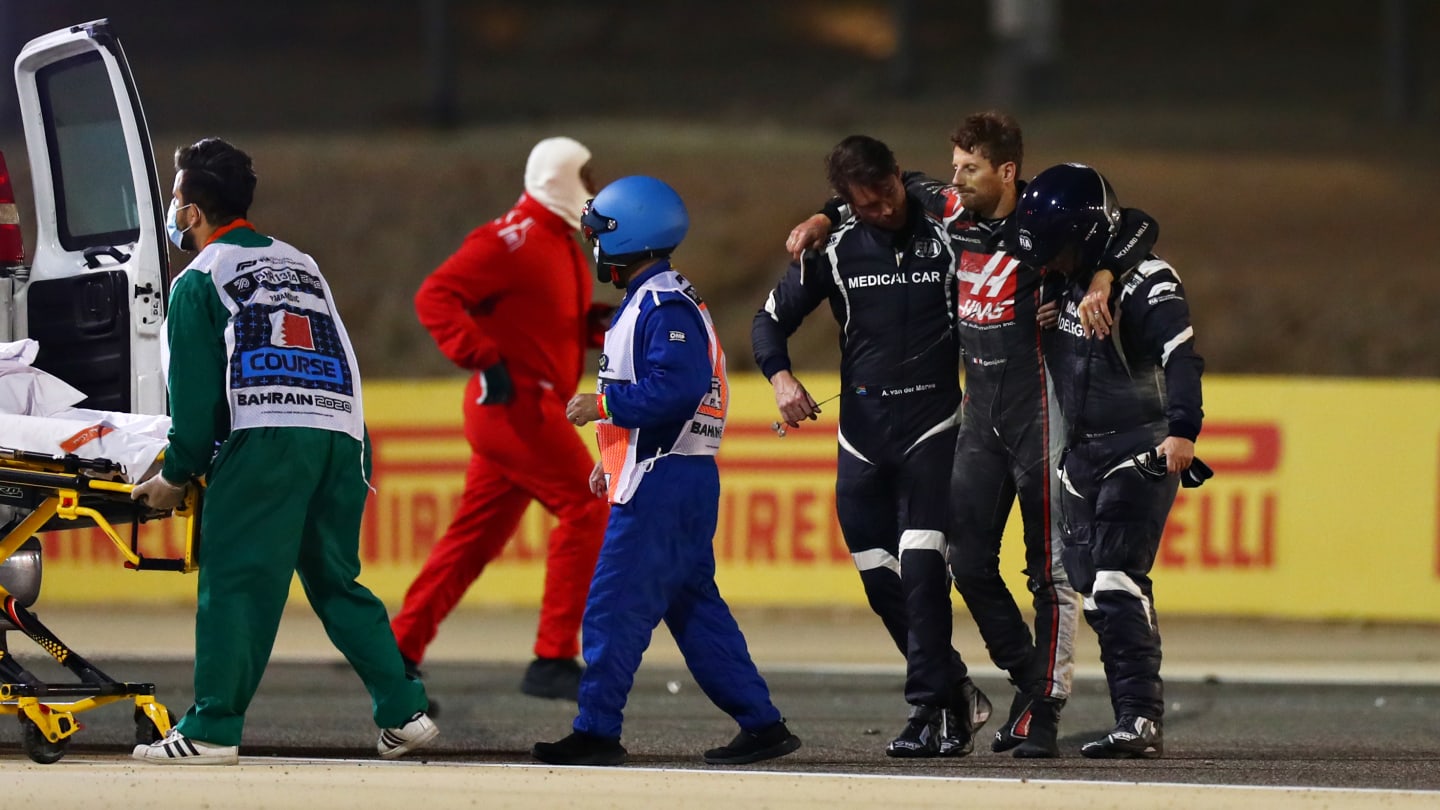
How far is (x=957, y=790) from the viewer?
5.53m

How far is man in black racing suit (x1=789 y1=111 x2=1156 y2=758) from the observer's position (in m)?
6.88

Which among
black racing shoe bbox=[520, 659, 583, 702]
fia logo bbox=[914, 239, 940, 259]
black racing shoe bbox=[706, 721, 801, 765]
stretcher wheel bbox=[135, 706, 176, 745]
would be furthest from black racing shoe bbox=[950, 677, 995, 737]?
stretcher wheel bbox=[135, 706, 176, 745]

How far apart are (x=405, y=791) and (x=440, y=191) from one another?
18276mm

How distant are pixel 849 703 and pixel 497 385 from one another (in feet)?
6.55

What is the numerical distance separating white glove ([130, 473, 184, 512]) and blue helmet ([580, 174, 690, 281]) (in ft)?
4.82

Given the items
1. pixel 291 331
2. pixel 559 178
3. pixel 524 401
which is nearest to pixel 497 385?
pixel 524 401

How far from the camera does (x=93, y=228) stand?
730 cm

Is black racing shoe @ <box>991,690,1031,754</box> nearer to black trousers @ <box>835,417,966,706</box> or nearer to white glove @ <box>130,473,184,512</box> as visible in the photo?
black trousers @ <box>835,417,966,706</box>

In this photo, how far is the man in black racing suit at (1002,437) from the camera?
22.6 feet

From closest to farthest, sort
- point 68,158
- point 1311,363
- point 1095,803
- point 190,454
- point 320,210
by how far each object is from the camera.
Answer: point 1095,803
point 190,454
point 68,158
point 1311,363
point 320,210

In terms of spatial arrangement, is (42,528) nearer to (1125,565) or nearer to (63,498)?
(63,498)

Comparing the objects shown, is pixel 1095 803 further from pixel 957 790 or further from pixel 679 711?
pixel 679 711

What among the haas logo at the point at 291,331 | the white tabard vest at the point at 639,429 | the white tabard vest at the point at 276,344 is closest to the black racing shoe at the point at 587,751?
the white tabard vest at the point at 639,429

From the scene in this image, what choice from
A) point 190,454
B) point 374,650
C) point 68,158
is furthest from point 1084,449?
point 68,158
